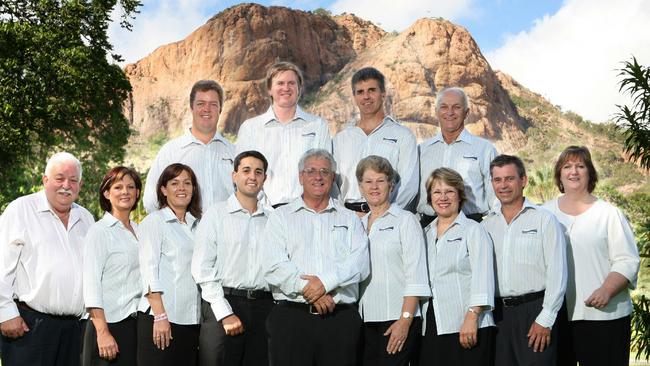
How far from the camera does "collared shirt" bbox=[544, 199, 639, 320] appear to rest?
654 cm

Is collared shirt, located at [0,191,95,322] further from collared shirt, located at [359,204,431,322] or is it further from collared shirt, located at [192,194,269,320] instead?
collared shirt, located at [359,204,431,322]

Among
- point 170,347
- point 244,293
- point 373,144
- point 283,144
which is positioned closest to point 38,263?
point 170,347

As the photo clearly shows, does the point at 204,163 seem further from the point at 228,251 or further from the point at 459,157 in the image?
the point at 459,157

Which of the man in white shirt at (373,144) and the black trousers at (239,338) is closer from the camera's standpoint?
the black trousers at (239,338)

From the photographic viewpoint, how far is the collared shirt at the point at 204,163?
6906 millimetres

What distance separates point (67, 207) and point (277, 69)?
6.91 feet

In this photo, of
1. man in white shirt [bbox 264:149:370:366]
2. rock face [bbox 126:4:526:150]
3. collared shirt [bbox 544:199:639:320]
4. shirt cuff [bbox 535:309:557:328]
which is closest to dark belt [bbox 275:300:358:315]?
man in white shirt [bbox 264:149:370:366]

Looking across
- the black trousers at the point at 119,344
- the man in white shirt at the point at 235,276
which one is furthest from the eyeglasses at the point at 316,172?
the black trousers at the point at 119,344

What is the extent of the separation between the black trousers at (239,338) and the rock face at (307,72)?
76.8 m

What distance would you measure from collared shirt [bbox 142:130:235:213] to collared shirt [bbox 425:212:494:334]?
6.24 ft

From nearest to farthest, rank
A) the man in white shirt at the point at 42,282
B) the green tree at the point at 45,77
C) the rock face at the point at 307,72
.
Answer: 1. the man in white shirt at the point at 42,282
2. the green tree at the point at 45,77
3. the rock face at the point at 307,72

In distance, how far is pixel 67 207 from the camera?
265 inches

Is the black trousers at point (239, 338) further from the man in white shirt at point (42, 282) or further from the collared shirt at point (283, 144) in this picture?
the man in white shirt at point (42, 282)

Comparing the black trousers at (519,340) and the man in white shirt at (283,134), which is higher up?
the man in white shirt at (283,134)
